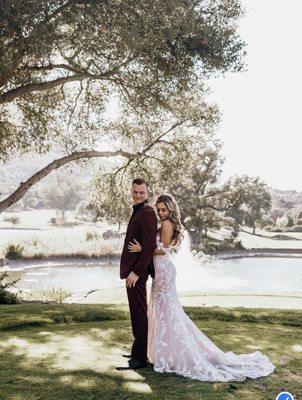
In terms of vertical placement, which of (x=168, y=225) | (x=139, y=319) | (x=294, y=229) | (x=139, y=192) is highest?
(x=139, y=192)

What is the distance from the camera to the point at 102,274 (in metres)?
32.0

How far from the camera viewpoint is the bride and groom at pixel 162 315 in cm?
626

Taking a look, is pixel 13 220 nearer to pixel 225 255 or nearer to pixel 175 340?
pixel 225 255

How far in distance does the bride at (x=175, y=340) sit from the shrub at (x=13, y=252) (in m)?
30.0

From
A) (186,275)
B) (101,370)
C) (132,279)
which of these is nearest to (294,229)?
(186,275)

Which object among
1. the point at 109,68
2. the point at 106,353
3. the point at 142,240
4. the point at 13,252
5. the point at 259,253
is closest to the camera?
the point at 142,240

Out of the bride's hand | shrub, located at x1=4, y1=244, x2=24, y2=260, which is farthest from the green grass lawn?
shrub, located at x1=4, y1=244, x2=24, y2=260

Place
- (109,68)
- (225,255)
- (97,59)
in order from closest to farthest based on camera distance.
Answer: (97,59), (109,68), (225,255)

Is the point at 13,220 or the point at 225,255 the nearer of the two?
the point at 225,255

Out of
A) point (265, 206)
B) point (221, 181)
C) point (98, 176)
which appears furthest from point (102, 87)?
point (265, 206)

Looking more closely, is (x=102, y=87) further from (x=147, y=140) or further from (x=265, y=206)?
(x=265, y=206)

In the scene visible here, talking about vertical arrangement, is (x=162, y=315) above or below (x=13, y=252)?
above

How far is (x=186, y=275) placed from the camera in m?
32.7

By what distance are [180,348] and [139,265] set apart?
1.19m
